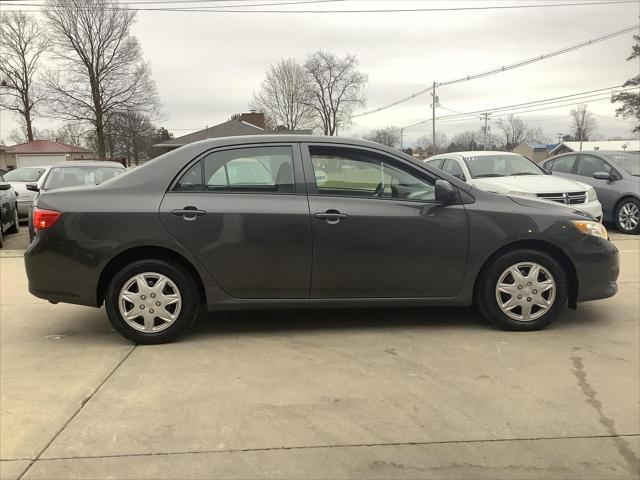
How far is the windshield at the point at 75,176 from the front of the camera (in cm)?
903

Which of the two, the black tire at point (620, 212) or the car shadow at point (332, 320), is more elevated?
the black tire at point (620, 212)

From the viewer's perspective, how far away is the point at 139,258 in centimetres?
434

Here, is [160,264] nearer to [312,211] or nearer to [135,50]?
[312,211]

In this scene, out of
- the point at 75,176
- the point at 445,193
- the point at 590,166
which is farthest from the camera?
the point at 590,166

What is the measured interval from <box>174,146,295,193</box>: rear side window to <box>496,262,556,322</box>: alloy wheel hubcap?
1930 mm

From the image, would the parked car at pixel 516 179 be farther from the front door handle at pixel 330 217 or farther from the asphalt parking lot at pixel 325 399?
the front door handle at pixel 330 217

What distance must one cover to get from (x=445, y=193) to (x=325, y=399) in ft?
6.30

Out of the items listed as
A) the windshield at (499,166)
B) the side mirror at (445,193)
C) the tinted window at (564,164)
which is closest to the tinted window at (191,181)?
the side mirror at (445,193)

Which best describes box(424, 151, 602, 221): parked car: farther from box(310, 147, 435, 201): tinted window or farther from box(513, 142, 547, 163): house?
box(513, 142, 547, 163): house

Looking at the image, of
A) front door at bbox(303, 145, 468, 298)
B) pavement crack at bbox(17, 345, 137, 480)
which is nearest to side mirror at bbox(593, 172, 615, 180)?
front door at bbox(303, 145, 468, 298)

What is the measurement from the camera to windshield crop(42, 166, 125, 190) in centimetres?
903

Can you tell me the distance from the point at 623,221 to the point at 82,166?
10.0 metres

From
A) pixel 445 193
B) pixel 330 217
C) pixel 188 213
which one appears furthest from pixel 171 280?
pixel 445 193

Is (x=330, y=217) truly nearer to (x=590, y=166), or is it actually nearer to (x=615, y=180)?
(x=615, y=180)
